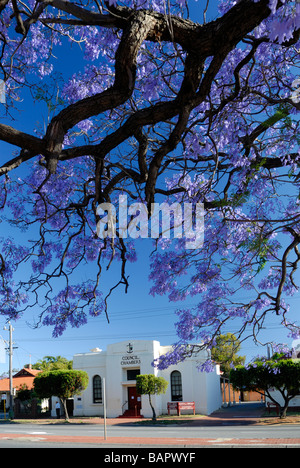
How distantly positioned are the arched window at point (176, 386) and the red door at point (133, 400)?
2560mm

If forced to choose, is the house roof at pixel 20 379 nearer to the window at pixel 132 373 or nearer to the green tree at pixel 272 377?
the window at pixel 132 373

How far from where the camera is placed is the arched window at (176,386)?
1348 inches

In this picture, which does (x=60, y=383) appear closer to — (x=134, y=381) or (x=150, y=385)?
(x=134, y=381)

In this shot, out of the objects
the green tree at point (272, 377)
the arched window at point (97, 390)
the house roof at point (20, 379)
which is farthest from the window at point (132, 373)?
the house roof at point (20, 379)

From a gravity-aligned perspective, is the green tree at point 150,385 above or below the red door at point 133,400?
above

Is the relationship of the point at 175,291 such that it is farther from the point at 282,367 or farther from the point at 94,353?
the point at 94,353

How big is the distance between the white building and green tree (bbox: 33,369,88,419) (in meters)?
3.25

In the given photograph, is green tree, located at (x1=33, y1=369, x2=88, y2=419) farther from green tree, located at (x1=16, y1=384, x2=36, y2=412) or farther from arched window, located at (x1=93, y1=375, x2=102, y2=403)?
green tree, located at (x1=16, y1=384, x2=36, y2=412)

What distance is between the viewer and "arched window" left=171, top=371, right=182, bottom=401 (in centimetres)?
3425

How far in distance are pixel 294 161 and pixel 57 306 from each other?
5286mm

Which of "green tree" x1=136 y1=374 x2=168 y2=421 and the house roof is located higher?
"green tree" x1=136 y1=374 x2=168 y2=421

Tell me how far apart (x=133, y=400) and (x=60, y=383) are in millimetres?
5946

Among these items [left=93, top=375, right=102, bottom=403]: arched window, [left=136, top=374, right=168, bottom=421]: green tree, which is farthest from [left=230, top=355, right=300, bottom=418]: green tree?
[left=93, top=375, right=102, bottom=403]: arched window
